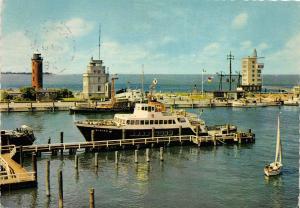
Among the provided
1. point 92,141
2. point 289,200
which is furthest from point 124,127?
Result: point 289,200

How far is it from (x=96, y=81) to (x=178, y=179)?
8494cm

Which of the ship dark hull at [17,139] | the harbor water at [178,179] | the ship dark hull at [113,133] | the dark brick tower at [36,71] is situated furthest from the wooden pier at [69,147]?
the dark brick tower at [36,71]

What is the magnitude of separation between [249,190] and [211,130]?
85.7 feet

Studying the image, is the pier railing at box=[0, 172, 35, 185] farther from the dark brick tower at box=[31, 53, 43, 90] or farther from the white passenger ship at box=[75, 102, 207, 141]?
the dark brick tower at box=[31, 53, 43, 90]

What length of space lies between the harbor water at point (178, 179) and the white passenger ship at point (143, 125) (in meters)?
3.10

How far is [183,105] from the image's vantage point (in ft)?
392

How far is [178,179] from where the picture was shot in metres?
43.7

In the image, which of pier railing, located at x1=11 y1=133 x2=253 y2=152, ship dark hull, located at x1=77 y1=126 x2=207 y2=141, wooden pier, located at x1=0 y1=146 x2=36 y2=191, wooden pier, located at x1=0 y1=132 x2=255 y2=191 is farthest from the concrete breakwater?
wooden pier, located at x1=0 y1=146 x2=36 y2=191

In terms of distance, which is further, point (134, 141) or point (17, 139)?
point (134, 141)

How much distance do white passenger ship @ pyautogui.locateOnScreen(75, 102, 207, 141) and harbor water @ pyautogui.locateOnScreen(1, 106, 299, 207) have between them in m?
3.10

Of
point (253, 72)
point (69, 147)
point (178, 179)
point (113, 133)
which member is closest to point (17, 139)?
point (69, 147)

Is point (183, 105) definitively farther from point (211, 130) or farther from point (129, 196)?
point (129, 196)

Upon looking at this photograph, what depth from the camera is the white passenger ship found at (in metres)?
57.6

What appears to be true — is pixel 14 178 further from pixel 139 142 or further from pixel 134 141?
pixel 139 142
